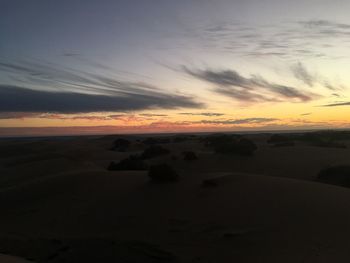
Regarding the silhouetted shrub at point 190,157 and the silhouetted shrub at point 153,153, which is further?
the silhouetted shrub at point 153,153

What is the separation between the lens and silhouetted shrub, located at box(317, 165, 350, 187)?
15.3 metres

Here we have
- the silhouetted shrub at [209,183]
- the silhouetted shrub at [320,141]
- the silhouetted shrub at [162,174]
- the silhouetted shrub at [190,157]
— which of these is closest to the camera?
the silhouetted shrub at [209,183]

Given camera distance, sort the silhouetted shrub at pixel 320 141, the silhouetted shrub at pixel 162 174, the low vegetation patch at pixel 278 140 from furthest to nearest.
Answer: the low vegetation patch at pixel 278 140 < the silhouetted shrub at pixel 320 141 < the silhouetted shrub at pixel 162 174

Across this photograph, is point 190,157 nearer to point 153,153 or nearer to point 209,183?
point 153,153

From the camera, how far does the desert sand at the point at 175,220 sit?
7996 mm

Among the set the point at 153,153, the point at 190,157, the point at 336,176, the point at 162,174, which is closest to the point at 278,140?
the point at 153,153

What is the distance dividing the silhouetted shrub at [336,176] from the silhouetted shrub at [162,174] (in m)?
6.74

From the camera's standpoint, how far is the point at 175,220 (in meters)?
10.2

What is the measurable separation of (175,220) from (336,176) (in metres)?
8.88

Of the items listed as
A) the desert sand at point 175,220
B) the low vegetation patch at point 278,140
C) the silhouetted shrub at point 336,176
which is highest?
the low vegetation patch at point 278,140

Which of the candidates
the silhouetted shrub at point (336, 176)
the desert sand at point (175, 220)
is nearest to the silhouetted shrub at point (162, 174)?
the desert sand at point (175, 220)

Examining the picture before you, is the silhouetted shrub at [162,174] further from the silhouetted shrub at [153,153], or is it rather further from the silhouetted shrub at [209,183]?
the silhouetted shrub at [153,153]

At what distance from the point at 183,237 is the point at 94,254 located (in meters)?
2.05

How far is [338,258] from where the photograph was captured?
691 cm
